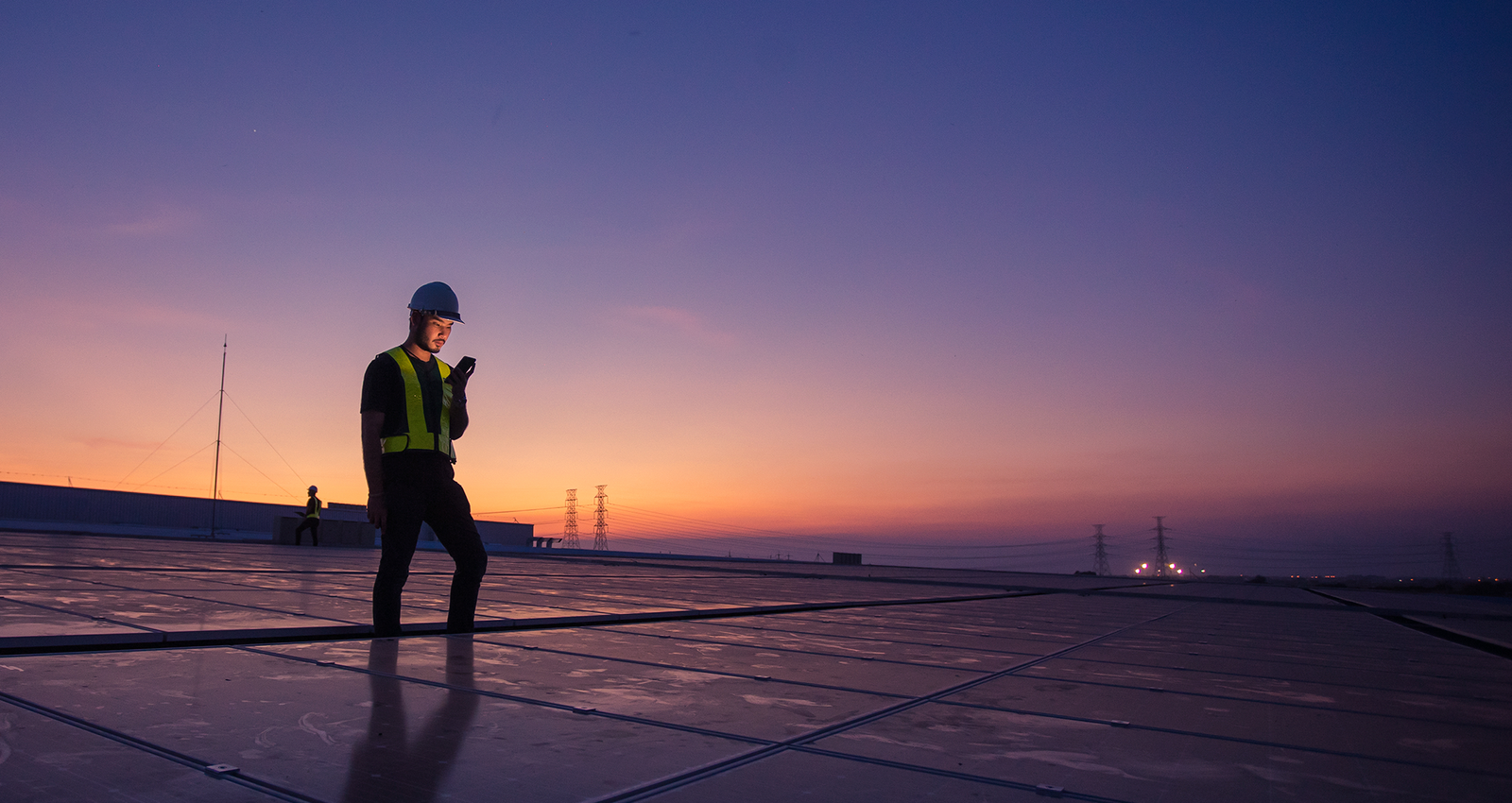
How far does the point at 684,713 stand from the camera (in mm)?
2383

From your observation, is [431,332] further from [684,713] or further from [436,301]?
[684,713]

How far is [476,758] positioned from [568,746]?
21 centimetres

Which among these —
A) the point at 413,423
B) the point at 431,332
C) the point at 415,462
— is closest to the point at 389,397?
the point at 413,423

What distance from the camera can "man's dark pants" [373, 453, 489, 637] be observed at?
397 centimetres

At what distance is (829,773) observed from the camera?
1.82 meters

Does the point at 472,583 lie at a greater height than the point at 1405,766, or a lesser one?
greater

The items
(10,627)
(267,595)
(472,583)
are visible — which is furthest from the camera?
(267,595)

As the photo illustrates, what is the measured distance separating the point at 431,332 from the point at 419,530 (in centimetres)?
110

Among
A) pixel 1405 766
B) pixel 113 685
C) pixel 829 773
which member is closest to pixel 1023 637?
pixel 1405 766

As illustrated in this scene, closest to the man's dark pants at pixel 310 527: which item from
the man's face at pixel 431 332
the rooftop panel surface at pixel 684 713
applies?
the rooftop panel surface at pixel 684 713

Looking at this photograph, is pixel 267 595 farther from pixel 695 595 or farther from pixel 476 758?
pixel 476 758

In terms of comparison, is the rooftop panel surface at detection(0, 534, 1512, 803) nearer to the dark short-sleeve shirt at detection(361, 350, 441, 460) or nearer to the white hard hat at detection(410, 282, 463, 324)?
the dark short-sleeve shirt at detection(361, 350, 441, 460)

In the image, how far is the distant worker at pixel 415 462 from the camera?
416cm

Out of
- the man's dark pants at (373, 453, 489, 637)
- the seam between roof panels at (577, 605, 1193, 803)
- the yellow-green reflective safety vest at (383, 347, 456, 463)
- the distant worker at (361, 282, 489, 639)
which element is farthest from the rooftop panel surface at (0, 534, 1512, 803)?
the yellow-green reflective safety vest at (383, 347, 456, 463)
